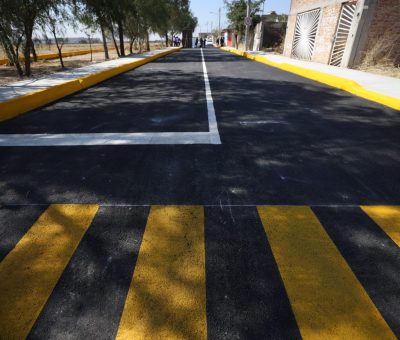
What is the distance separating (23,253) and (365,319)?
2.31 m

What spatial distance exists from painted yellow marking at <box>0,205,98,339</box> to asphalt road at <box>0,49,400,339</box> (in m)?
0.01

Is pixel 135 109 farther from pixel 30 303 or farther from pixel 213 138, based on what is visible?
pixel 30 303

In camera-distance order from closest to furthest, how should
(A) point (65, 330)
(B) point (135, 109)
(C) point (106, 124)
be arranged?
(A) point (65, 330), (C) point (106, 124), (B) point (135, 109)

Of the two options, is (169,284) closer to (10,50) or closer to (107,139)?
(107,139)

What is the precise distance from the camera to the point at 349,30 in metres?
13.2

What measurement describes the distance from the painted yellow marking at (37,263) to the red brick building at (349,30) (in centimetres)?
1484

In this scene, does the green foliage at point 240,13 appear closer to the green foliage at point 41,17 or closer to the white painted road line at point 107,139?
the green foliage at point 41,17

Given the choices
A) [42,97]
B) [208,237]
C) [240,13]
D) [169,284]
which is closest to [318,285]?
[208,237]

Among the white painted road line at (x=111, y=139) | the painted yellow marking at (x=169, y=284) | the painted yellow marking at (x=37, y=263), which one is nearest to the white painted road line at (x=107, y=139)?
the white painted road line at (x=111, y=139)

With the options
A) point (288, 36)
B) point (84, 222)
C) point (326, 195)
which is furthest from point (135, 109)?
point (288, 36)

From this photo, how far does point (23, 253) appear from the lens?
1975 mm

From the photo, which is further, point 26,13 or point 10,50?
point 10,50

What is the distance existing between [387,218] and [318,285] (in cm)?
116

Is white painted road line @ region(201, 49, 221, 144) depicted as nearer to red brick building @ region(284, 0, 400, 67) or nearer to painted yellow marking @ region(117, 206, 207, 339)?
painted yellow marking @ region(117, 206, 207, 339)
